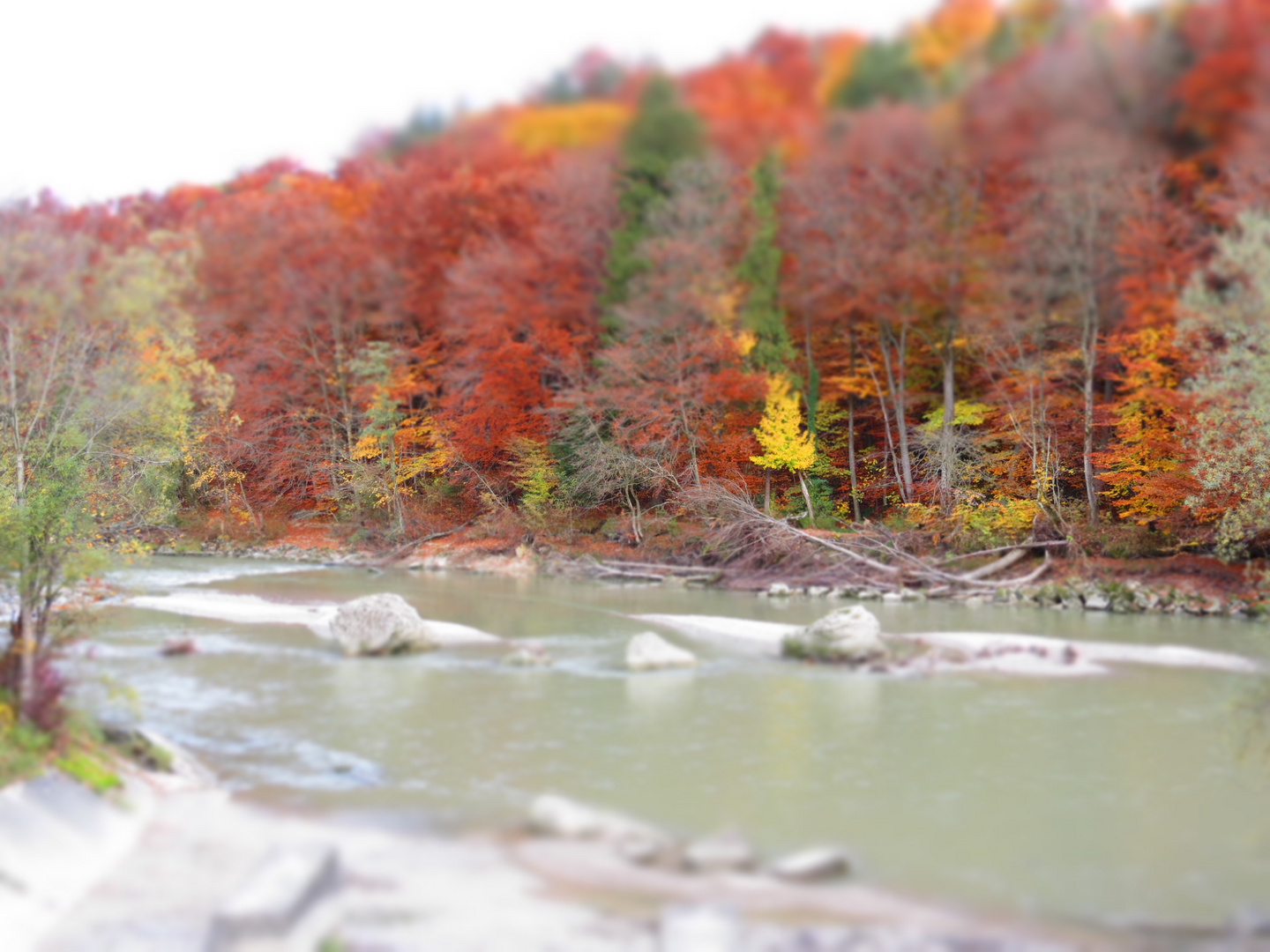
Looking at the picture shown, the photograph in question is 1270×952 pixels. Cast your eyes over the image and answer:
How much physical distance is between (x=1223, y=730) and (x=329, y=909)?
376 inches

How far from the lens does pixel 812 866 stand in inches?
298

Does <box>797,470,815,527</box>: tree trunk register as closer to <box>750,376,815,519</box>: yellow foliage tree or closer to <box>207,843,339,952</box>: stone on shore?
<box>750,376,815,519</box>: yellow foliage tree

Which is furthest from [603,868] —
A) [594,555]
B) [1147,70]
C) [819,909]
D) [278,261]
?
[278,261]

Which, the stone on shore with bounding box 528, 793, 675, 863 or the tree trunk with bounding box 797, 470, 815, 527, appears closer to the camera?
the stone on shore with bounding box 528, 793, 675, 863

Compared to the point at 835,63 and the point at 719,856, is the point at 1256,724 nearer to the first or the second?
the point at 719,856

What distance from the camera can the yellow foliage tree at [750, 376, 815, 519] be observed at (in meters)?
29.0

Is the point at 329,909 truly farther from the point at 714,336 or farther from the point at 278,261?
the point at 278,261

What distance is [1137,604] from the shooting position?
2053 centimetres

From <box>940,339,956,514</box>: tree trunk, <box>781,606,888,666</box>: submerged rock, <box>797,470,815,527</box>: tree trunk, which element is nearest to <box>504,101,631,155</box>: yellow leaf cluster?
<box>797,470,815,527</box>: tree trunk

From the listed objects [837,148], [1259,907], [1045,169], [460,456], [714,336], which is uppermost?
[837,148]

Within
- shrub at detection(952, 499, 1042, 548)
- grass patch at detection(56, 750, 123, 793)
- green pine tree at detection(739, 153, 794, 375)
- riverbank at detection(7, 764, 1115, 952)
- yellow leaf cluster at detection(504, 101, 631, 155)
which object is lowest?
riverbank at detection(7, 764, 1115, 952)

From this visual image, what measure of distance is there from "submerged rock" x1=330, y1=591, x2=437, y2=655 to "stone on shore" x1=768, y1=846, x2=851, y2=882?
378 inches

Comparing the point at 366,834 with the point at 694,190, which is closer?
the point at 366,834

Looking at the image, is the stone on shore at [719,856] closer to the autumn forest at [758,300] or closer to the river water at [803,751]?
the river water at [803,751]
